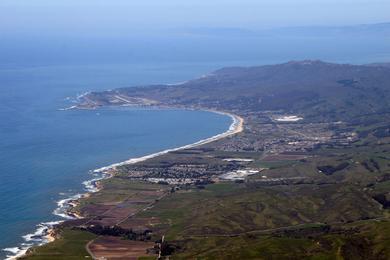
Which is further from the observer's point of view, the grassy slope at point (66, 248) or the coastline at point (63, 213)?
the coastline at point (63, 213)

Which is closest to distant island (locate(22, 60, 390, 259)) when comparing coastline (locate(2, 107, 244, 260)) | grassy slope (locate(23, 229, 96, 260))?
grassy slope (locate(23, 229, 96, 260))

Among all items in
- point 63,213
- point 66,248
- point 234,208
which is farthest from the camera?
point 234,208

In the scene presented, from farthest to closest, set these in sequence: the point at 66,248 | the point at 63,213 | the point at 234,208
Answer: the point at 234,208 → the point at 63,213 → the point at 66,248

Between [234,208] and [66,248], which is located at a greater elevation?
[66,248]

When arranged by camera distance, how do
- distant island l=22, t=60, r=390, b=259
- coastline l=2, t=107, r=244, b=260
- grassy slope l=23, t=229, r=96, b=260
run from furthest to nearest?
coastline l=2, t=107, r=244, b=260 → distant island l=22, t=60, r=390, b=259 → grassy slope l=23, t=229, r=96, b=260

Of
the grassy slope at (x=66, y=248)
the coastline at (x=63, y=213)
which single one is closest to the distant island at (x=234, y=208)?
the grassy slope at (x=66, y=248)

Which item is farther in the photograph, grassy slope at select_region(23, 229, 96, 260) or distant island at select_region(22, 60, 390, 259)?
distant island at select_region(22, 60, 390, 259)

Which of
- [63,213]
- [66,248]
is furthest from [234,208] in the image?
[66,248]

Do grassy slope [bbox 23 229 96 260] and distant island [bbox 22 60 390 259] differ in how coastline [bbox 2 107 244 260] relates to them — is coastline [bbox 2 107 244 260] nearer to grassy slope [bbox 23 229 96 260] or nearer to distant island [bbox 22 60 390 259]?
distant island [bbox 22 60 390 259]

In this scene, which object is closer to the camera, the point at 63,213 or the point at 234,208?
the point at 63,213

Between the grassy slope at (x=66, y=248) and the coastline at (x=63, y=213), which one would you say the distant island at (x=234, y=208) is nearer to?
the grassy slope at (x=66, y=248)

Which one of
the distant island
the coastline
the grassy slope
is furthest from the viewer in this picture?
the coastline

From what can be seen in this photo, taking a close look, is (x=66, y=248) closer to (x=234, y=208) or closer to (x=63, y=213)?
(x=63, y=213)
